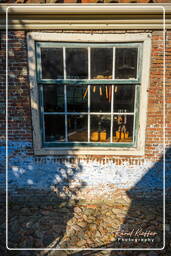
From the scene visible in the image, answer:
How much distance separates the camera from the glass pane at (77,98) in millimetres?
3099

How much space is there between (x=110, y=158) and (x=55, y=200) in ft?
4.83

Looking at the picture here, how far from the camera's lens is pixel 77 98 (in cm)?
315

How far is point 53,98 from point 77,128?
766 mm

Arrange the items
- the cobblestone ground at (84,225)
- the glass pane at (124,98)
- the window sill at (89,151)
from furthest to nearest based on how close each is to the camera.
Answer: the window sill at (89,151) → the glass pane at (124,98) → the cobblestone ground at (84,225)

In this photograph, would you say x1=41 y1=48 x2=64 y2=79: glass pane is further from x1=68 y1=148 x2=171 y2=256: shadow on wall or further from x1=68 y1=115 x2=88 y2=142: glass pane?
x1=68 y1=148 x2=171 y2=256: shadow on wall

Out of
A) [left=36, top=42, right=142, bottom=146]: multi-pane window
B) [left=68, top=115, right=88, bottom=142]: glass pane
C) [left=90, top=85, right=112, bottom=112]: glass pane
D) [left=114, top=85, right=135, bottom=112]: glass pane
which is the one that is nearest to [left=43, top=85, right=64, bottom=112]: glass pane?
[left=36, top=42, right=142, bottom=146]: multi-pane window

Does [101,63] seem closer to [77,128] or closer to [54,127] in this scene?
[77,128]

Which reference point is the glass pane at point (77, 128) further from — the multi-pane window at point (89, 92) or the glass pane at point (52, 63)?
the glass pane at point (52, 63)

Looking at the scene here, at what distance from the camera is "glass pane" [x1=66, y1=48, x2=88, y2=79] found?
2965mm

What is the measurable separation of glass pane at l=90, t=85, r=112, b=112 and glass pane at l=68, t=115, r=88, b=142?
0.30 metres

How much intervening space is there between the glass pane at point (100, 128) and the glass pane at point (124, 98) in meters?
0.29

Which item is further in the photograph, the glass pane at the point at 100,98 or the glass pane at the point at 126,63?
the glass pane at the point at 100,98

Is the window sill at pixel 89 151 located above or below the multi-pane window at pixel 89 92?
below

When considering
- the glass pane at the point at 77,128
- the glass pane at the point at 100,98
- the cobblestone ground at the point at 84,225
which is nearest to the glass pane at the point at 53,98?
the glass pane at the point at 77,128
